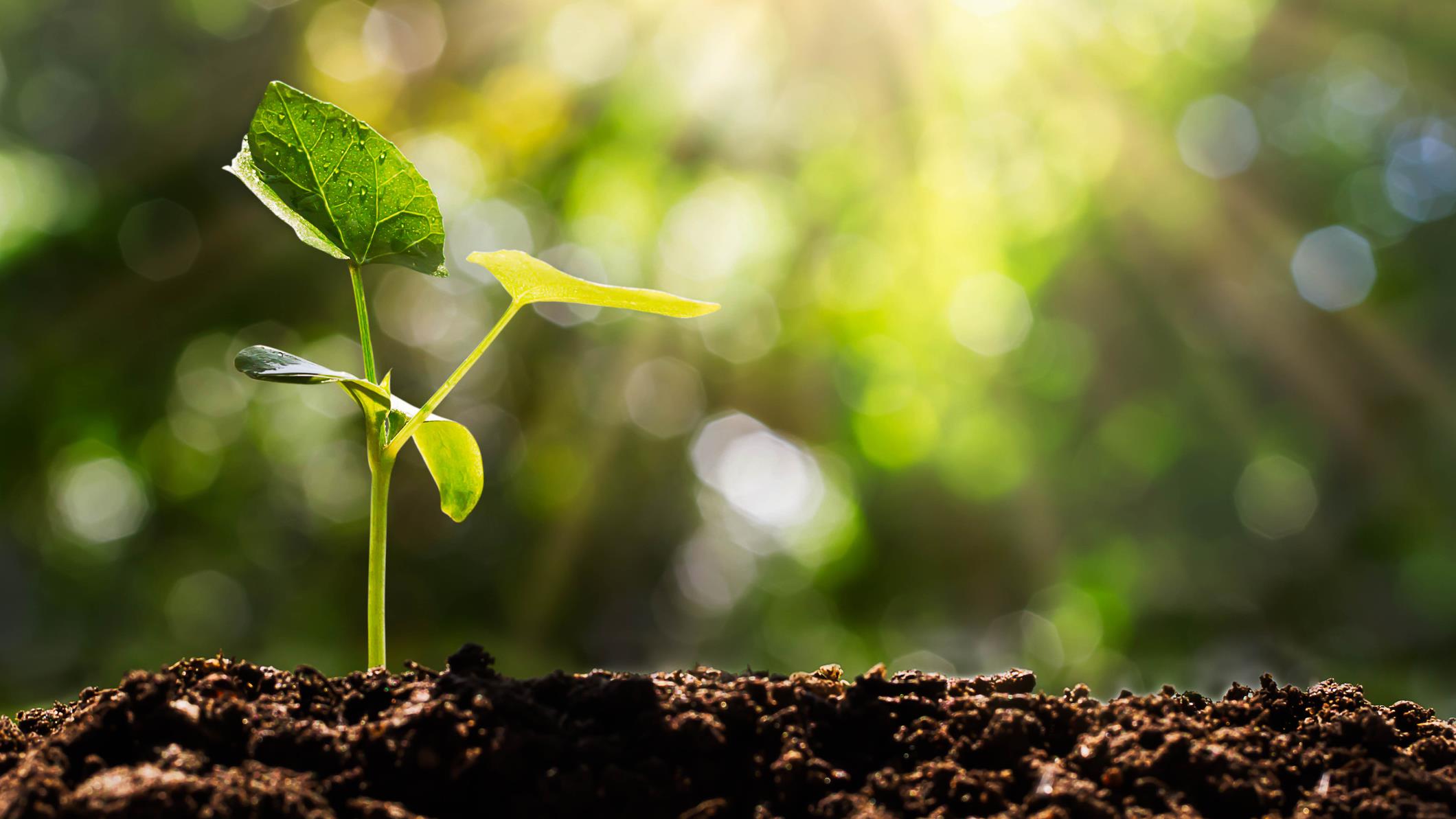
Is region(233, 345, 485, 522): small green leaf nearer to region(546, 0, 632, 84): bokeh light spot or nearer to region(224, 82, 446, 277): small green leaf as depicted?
region(224, 82, 446, 277): small green leaf

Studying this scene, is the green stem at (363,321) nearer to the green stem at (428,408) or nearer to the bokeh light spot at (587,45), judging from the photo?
the green stem at (428,408)

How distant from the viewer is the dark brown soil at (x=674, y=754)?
65 cm

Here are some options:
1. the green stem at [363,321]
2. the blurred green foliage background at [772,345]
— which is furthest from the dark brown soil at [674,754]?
the blurred green foliage background at [772,345]

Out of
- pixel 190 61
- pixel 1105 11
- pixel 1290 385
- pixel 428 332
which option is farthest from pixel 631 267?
pixel 1290 385

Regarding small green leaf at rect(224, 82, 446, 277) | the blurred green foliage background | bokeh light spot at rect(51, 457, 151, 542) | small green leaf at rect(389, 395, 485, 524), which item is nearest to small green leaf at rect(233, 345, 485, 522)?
small green leaf at rect(389, 395, 485, 524)

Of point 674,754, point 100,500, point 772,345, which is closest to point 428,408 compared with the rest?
point 674,754

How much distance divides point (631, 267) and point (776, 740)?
183 inches

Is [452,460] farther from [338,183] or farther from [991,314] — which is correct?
[991,314]

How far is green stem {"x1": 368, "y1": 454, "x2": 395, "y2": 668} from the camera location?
2.81ft

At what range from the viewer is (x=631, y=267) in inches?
206

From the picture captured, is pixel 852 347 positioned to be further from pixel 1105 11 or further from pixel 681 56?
pixel 1105 11

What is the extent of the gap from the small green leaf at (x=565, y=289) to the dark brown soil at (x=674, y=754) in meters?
0.31

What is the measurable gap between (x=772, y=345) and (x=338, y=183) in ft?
15.8

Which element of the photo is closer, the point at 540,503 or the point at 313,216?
the point at 313,216
